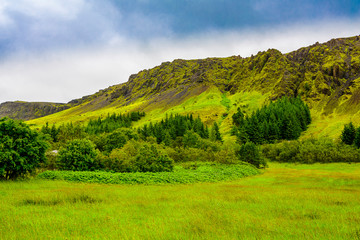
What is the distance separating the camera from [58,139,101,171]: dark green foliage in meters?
31.1

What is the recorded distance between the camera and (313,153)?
193 feet

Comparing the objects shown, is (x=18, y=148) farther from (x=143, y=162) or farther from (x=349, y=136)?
(x=349, y=136)

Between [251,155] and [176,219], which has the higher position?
[176,219]

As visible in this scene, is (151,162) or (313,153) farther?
(313,153)

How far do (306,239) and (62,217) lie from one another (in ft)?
32.7

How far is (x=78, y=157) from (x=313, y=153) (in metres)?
57.0

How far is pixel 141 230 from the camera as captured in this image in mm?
8430

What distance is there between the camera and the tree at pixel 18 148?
22.9 m

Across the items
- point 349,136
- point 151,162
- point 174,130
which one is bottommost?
point 349,136

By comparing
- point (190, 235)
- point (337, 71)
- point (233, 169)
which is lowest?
point (233, 169)

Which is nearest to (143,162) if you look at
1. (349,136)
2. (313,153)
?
(313,153)

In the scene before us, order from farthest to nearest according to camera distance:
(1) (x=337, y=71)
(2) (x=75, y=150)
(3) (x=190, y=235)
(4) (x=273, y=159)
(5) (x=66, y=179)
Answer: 1. (1) (x=337, y=71)
2. (4) (x=273, y=159)
3. (2) (x=75, y=150)
4. (5) (x=66, y=179)
5. (3) (x=190, y=235)

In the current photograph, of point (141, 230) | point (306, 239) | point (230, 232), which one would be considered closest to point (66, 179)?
point (141, 230)

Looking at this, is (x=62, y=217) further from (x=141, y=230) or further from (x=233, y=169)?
(x=233, y=169)
